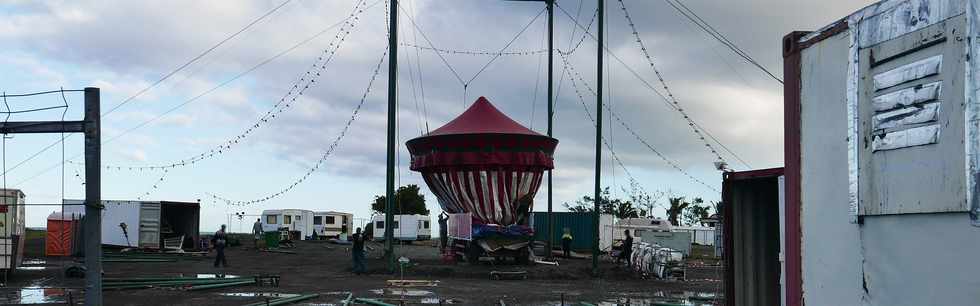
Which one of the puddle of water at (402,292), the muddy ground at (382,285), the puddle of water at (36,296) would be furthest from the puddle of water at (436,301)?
the puddle of water at (36,296)

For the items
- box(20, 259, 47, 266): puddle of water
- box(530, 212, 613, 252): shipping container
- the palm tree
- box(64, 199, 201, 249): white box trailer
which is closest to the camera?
box(20, 259, 47, 266): puddle of water

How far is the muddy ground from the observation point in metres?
18.2

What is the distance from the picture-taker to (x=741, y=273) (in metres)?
10.1

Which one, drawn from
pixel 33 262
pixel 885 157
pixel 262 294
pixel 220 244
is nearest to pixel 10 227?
pixel 220 244

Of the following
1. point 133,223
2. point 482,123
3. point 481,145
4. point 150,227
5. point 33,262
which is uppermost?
point 482,123

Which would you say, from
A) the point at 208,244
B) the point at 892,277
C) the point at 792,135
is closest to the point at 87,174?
the point at 792,135

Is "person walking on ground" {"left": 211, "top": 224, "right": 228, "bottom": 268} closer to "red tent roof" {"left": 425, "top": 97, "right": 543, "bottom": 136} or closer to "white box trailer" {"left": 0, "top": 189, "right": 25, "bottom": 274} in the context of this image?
"white box trailer" {"left": 0, "top": 189, "right": 25, "bottom": 274}

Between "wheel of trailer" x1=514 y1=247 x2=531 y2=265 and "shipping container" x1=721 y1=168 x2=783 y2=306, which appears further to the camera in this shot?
"wheel of trailer" x1=514 y1=247 x2=531 y2=265

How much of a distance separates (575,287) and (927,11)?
57.1ft

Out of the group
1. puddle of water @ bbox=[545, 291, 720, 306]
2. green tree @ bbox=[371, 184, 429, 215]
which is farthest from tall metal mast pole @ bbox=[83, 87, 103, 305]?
green tree @ bbox=[371, 184, 429, 215]

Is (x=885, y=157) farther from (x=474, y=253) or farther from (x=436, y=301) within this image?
(x=474, y=253)

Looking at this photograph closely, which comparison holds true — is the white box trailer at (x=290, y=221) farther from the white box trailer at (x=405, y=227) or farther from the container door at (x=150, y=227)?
the container door at (x=150, y=227)

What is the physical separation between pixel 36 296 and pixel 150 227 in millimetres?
20997

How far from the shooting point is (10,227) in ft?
70.2
